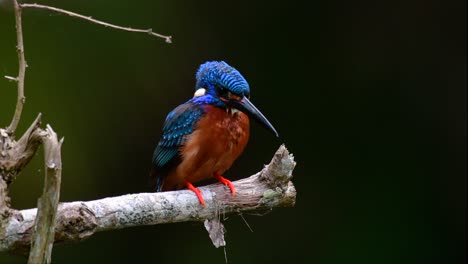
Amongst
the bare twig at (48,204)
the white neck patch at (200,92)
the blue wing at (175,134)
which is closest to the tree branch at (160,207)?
the bare twig at (48,204)

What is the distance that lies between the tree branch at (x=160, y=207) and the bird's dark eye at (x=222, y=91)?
0.36 m

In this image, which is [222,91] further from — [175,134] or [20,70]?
[20,70]

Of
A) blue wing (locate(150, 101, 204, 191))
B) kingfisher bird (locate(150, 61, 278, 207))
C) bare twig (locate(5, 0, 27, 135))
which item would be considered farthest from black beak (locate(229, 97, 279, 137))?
bare twig (locate(5, 0, 27, 135))

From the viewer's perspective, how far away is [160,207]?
2.88 metres

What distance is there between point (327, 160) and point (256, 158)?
53cm

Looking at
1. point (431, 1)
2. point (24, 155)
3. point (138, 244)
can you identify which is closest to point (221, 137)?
point (24, 155)

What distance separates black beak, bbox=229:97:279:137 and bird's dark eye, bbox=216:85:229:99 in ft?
0.12

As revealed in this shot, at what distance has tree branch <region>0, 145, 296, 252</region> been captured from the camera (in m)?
2.45

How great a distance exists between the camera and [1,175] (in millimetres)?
2445

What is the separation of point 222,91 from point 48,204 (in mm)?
1204

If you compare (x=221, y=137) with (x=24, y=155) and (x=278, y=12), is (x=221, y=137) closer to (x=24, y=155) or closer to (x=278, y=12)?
(x=24, y=155)

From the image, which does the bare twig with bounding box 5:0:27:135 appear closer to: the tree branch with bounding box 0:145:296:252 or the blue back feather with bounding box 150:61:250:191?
the tree branch with bounding box 0:145:296:252

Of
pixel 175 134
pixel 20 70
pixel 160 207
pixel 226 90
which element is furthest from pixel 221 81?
pixel 20 70

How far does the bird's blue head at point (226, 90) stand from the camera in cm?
324
